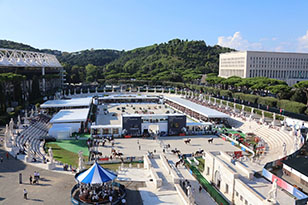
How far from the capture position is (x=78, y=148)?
1248 inches

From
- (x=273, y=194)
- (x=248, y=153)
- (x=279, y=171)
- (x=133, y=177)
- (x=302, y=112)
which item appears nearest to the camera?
(x=273, y=194)

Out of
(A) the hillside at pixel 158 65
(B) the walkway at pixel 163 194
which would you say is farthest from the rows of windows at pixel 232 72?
(B) the walkway at pixel 163 194

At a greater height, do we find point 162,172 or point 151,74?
point 151,74

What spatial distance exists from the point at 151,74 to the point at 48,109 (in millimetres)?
72071

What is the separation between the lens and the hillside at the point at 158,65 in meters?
108

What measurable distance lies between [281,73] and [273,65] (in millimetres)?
5092

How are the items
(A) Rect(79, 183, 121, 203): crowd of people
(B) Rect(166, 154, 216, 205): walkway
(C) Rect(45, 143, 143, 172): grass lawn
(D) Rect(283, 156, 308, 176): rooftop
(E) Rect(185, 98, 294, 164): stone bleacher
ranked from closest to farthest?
(A) Rect(79, 183, 121, 203): crowd of people → (B) Rect(166, 154, 216, 205): walkway → (D) Rect(283, 156, 308, 176): rooftop → (C) Rect(45, 143, 143, 172): grass lawn → (E) Rect(185, 98, 294, 164): stone bleacher

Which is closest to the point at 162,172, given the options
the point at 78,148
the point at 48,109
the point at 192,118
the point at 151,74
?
the point at 78,148

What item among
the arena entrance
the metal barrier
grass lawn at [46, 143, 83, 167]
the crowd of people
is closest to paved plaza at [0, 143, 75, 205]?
the crowd of people

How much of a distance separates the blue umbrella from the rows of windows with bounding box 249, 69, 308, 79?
322 ft

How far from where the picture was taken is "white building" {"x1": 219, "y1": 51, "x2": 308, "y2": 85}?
10300cm

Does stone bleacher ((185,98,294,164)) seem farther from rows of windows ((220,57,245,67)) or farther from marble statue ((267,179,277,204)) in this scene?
rows of windows ((220,57,245,67))

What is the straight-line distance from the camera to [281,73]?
4166 inches

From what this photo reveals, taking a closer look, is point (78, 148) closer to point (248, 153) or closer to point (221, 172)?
point (221, 172)
